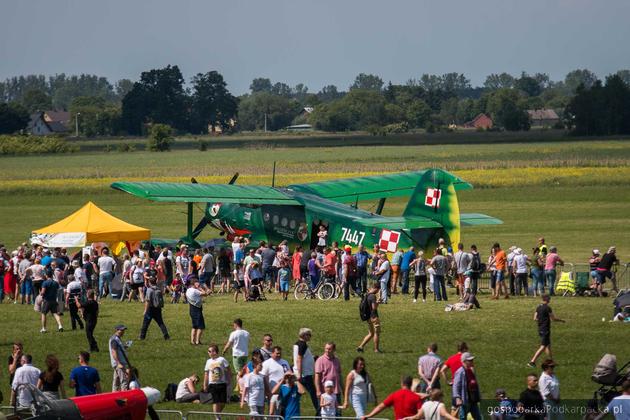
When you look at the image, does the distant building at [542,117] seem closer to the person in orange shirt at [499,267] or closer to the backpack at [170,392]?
the person in orange shirt at [499,267]

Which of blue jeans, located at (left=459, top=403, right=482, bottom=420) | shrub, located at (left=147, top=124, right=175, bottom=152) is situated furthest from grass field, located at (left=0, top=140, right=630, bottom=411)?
shrub, located at (left=147, top=124, right=175, bottom=152)

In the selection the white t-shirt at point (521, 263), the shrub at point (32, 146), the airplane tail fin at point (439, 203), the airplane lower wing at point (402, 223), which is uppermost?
the shrub at point (32, 146)

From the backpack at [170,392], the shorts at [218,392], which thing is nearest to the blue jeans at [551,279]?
the backpack at [170,392]

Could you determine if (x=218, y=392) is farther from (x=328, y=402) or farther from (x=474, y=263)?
(x=474, y=263)

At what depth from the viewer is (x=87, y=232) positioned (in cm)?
2778

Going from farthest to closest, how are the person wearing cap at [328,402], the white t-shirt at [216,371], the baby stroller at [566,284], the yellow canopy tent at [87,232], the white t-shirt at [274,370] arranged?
the yellow canopy tent at [87,232], the baby stroller at [566,284], the white t-shirt at [216,371], the white t-shirt at [274,370], the person wearing cap at [328,402]

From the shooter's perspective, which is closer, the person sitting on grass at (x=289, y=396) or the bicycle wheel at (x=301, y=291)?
the person sitting on grass at (x=289, y=396)

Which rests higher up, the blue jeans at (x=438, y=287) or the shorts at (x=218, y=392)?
the blue jeans at (x=438, y=287)

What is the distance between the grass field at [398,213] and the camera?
A: 17.7m

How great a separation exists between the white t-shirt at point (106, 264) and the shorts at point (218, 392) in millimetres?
10994

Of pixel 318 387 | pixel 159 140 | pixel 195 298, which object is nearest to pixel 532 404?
pixel 318 387

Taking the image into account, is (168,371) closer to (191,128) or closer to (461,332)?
(461,332)

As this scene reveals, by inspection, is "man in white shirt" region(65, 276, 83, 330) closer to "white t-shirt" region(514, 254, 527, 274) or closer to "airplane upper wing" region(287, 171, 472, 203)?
"white t-shirt" region(514, 254, 527, 274)

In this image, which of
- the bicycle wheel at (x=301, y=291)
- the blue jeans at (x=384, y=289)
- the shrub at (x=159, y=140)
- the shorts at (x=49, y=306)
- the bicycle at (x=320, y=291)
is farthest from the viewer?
the shrub at (x=159, y=140)
